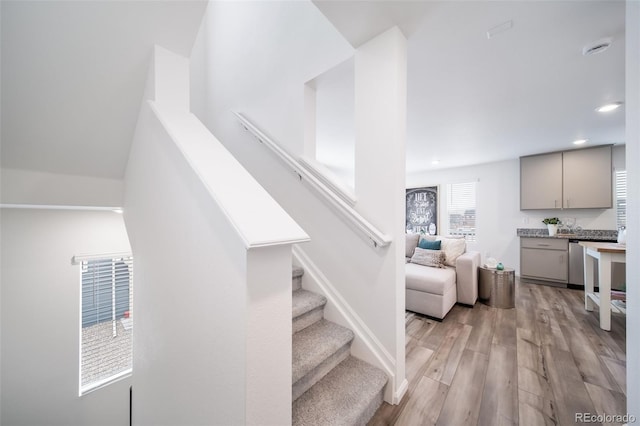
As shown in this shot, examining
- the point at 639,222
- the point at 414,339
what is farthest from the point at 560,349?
the point at 639,222

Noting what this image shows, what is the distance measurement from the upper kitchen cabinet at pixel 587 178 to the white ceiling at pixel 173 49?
2166 mm

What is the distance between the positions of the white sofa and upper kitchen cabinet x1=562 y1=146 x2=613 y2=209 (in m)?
2.30

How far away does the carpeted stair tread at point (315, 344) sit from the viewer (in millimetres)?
1212

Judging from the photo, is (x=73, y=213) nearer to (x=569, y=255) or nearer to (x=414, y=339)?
(x=414, y=339)

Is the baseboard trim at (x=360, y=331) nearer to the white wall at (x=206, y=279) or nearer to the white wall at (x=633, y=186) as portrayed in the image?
the white wall at (x=206, y=279)

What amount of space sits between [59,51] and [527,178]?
5957mm

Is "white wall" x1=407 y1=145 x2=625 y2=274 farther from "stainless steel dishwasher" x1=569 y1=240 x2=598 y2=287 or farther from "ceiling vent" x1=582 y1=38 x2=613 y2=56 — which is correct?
"ceiling vent" x1=582 y1=38 x2=613 y2=56

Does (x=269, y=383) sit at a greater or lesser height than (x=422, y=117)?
lesser

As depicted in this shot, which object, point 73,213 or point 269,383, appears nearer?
point 269,383

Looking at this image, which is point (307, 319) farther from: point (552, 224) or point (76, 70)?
point (552, 224)

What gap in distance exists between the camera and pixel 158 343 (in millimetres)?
1074

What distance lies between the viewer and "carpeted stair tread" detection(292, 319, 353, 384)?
1.21m

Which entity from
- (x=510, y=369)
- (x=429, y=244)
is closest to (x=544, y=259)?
(x=429, y=244)

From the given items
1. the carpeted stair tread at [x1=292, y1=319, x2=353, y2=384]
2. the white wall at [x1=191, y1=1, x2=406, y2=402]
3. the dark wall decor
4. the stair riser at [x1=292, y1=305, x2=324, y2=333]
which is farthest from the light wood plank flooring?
the dark wall decor
